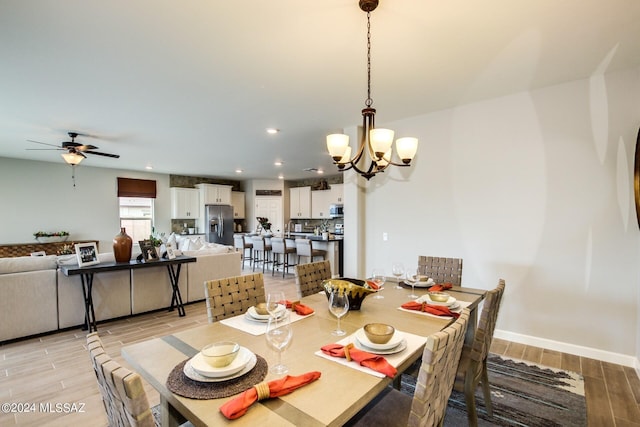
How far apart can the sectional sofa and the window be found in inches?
180

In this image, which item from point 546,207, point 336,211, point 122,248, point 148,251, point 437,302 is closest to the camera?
point 437,302

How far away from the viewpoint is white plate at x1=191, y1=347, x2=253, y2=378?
1104mm

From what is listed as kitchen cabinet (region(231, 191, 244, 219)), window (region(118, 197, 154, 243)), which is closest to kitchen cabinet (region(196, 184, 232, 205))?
kitchen cabinet (region(231, 191, 244, 219))

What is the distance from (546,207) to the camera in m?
3.06

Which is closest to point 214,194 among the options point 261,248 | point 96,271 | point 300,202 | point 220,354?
point 300,202

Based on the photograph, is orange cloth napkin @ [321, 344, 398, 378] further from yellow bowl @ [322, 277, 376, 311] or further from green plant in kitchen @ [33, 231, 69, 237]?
green plant in kitchen @ [33, 231, 69, 237]

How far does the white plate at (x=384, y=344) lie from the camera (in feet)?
4.34

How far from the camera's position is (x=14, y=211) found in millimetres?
6434

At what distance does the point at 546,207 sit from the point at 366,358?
2.85 meters

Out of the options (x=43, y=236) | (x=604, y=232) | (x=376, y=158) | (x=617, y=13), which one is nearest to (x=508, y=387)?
(x=604, y=232)

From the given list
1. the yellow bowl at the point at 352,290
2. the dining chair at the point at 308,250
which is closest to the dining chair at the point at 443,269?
the yellow bowl at the point at 352,290

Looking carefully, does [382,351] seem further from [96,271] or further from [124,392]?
[96,271]

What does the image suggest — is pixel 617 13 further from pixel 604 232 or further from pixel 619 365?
pixel 619 365

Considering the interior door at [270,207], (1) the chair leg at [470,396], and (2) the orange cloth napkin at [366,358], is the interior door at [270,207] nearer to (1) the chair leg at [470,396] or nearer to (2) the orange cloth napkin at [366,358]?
(1) the chair leg at [470,396]
